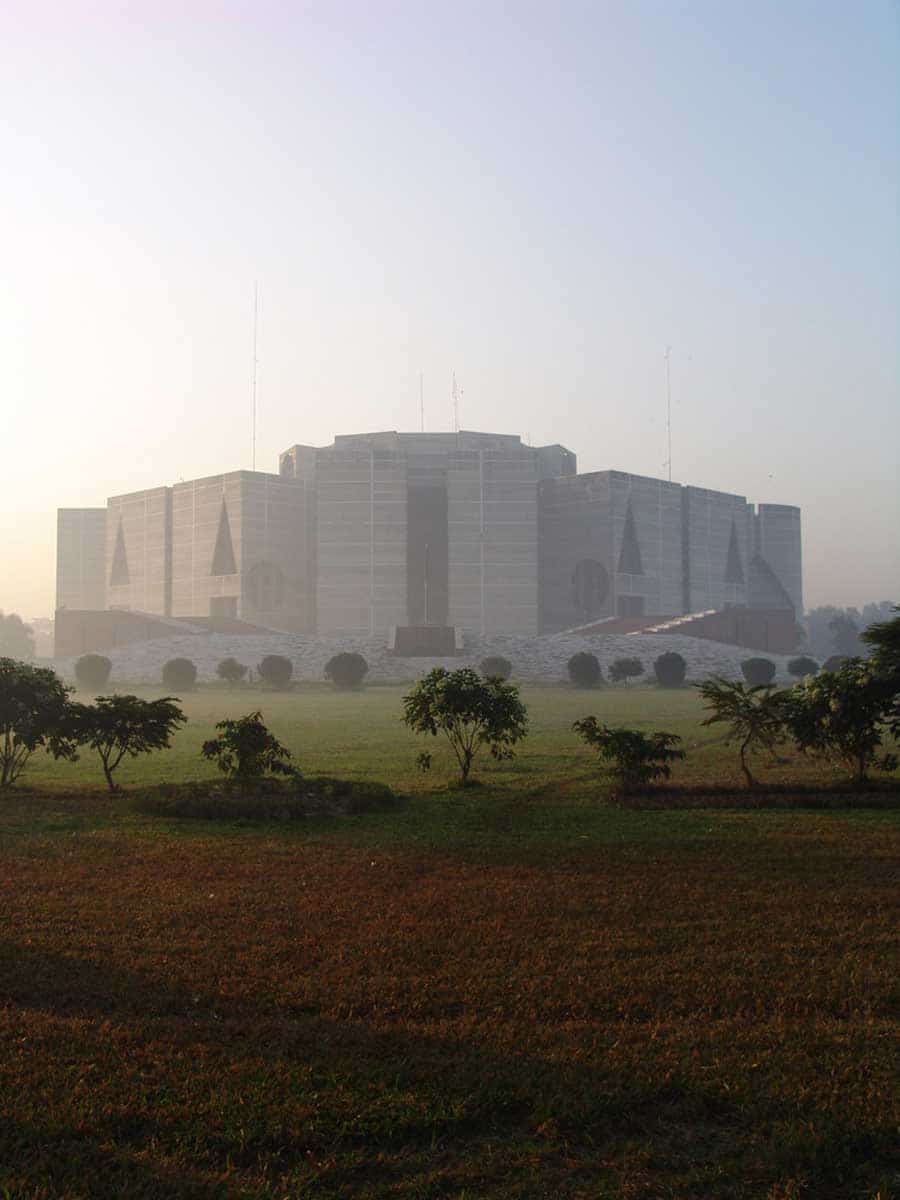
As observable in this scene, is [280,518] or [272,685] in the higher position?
[280,518]

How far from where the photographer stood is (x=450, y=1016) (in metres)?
4.96

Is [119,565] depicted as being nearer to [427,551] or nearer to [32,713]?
[427,551]

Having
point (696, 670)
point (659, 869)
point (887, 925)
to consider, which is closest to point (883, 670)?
point (659, 869)

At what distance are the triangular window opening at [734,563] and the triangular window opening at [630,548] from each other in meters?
12.1

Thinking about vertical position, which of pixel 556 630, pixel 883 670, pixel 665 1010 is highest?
pixel 556 630

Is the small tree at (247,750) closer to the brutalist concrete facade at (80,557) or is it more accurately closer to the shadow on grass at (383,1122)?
the shadow on grass at (383,1122)

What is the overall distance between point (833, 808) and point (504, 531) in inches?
1997

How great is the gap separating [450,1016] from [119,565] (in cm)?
7117

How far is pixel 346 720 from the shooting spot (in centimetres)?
2570

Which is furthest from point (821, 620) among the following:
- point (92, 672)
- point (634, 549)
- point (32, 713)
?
point (32, 713)

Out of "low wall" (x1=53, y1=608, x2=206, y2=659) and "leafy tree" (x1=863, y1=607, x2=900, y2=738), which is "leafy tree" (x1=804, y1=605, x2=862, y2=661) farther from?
"leafy tree" (x1=863, y1=607, x2=900, y2=738)

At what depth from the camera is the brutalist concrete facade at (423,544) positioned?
6109 cm

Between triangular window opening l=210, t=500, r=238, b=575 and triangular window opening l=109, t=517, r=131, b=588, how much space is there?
11.6m

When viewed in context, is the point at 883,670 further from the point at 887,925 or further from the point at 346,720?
the point at 346,720
